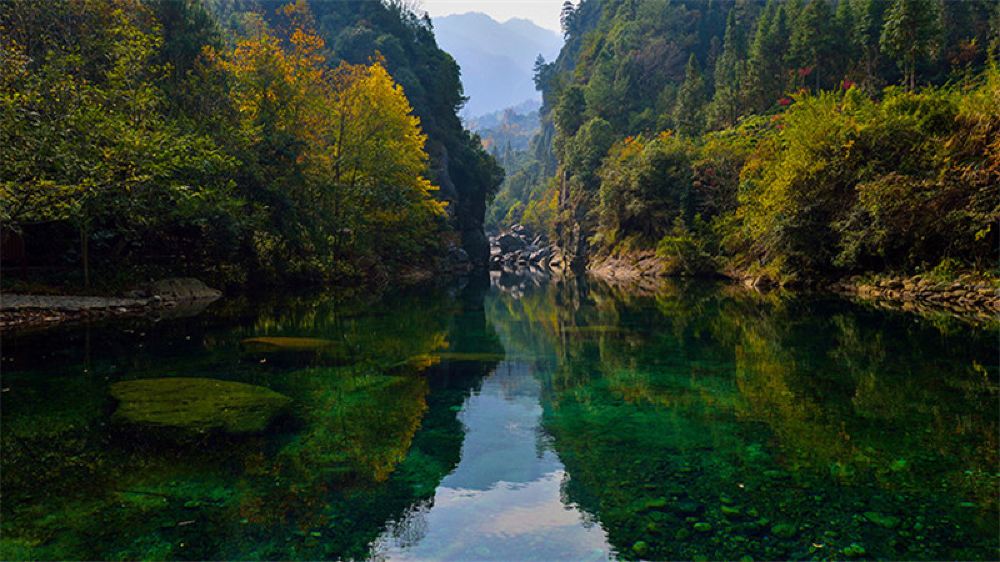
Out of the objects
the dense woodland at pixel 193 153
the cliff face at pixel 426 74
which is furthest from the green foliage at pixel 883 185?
the cliff face at pixel 426 74

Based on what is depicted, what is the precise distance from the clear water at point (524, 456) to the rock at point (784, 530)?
0.02 m

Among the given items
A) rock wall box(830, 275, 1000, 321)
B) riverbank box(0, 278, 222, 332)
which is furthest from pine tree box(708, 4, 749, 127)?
riverbank box(0, 278, 222, 332)

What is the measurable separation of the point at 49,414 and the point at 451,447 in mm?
5545

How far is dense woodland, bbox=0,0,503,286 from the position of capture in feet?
54.0

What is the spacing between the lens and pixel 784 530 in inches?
177

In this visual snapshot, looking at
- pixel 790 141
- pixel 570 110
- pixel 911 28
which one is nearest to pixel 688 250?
pixel 790 141

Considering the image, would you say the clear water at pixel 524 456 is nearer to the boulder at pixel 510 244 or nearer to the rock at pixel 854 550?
the rock at pixel 854 550

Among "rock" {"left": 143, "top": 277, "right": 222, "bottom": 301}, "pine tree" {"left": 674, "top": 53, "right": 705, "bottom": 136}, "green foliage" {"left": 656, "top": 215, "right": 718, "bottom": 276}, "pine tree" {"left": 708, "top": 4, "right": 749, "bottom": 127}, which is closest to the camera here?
"rock" {"left": 143, "top": 277, "right": 222, "bottom": 301}

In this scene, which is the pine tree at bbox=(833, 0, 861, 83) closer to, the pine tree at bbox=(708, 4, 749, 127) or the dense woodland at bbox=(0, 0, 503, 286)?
the pine tree at bbox=(708, 4, 749, 127)

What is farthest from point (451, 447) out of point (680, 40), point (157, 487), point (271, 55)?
point (680, 40)

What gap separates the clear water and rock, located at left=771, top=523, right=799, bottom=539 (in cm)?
2

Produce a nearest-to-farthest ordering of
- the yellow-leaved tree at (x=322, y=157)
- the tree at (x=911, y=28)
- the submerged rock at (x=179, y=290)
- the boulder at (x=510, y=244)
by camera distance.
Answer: the submerged rock at (x=179, y=290)
the yellow-leaved tree at (x=322, y=157)
the tree at (x=911, y=28)
the boulder at (x=510, y=244)

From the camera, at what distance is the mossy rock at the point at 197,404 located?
7277 millimetres

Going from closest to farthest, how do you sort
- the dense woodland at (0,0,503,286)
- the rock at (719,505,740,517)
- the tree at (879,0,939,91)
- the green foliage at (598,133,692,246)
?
1. the rock at (719,505,740,517)
2. the dense woodland at (0,0,503,286)
3. the green foliage at (598,133,692,246)
4. the tree at (879,0,939,91)
